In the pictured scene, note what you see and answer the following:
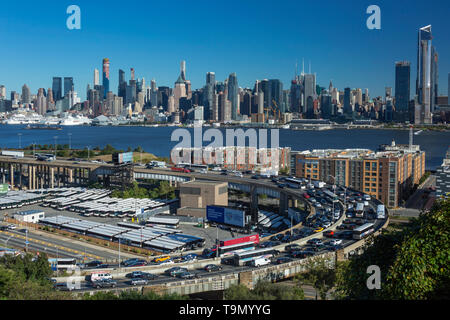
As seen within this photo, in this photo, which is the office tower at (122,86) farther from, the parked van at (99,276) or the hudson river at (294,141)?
the parked van at (99,276)

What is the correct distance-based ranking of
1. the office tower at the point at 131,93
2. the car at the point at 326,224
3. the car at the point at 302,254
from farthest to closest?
1. the office tower at the point at 131,93
2. the car at the point at 326,224
3. the car at the point at 302,254

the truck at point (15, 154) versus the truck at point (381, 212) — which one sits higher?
the truck at point (15, 154)

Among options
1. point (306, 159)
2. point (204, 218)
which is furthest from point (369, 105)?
point (204, 218)

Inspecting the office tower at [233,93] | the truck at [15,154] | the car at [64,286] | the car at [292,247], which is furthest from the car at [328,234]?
the office tower at [233,93]

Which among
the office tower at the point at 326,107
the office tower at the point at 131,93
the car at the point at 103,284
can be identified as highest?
the office tower at the point at 131,93

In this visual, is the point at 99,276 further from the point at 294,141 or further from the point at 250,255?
the point at 294,141

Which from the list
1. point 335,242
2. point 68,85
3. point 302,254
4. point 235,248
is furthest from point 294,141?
point 68,85
